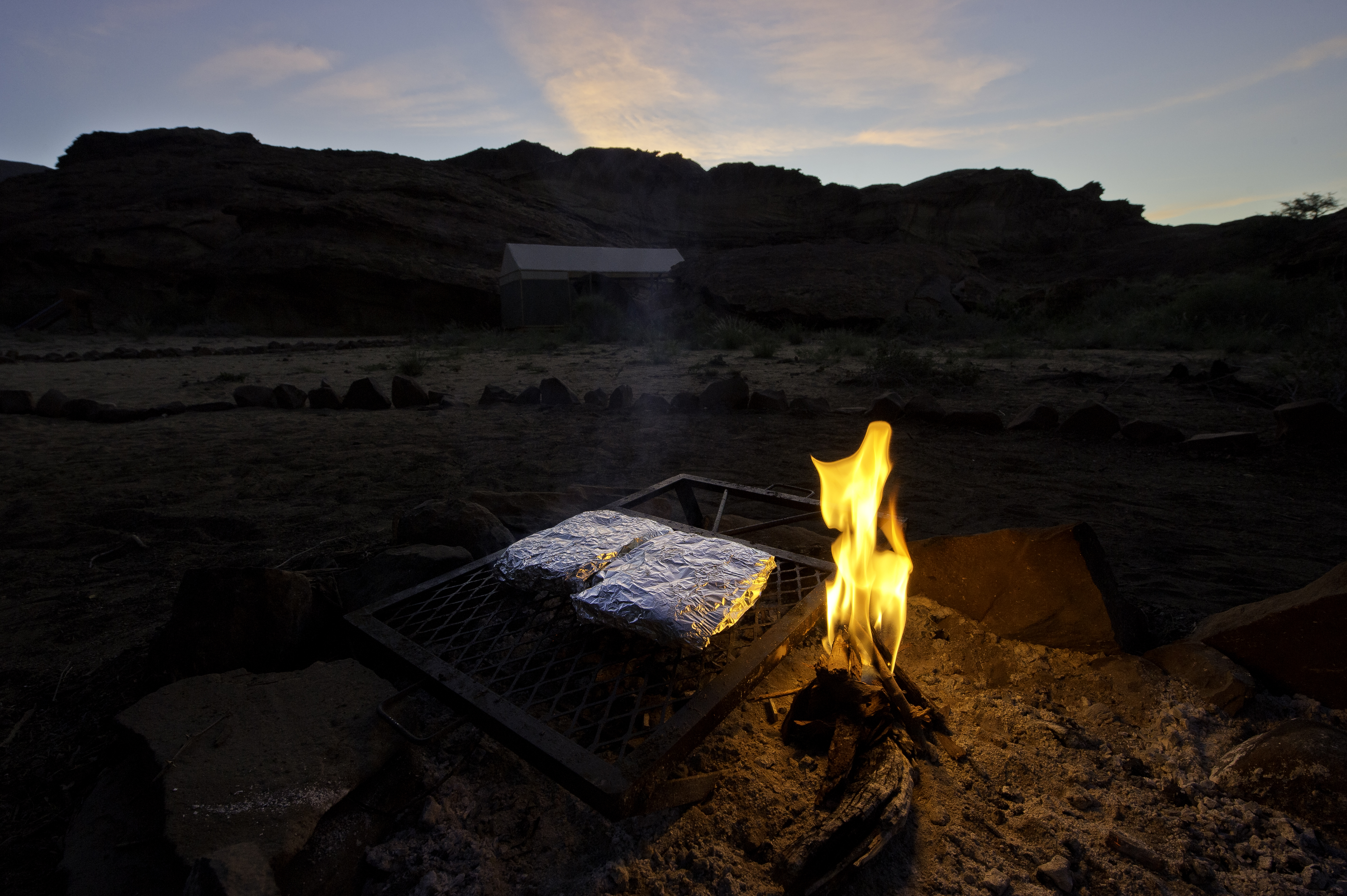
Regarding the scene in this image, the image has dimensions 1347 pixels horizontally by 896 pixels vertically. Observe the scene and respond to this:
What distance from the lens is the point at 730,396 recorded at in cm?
596

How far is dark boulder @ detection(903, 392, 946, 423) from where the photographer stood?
536 centimetres

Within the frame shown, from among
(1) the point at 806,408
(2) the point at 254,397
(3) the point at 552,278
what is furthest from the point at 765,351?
(3) the point at 552,278

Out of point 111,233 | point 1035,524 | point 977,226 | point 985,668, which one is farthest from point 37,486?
point 977,226

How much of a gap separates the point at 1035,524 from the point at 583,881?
2.82 metres

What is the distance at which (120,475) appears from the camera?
153 inches

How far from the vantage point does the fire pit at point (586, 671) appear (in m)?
1.18

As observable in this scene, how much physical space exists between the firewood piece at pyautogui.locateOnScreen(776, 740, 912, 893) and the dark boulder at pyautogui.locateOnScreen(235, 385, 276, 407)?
6902mm

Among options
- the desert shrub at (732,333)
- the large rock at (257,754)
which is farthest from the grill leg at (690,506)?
the desert shrub at (732,333)

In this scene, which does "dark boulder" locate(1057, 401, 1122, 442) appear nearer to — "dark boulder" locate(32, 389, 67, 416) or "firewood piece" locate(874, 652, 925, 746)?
"firewood piece" locate(874, 652, 925, 746)

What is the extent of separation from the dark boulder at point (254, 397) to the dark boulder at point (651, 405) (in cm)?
379

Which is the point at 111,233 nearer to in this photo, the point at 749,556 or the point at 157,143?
the point at 157,143

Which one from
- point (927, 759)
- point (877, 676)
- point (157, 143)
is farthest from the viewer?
point (157, 143)

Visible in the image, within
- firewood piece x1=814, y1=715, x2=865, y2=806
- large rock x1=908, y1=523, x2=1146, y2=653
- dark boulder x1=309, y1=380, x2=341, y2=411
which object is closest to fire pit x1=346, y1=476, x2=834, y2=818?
firewood piece x1=814, y1=715, x2=865, y2=806

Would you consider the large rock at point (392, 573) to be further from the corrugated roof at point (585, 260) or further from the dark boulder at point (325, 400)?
the corrugated roof at point (585, 260)
